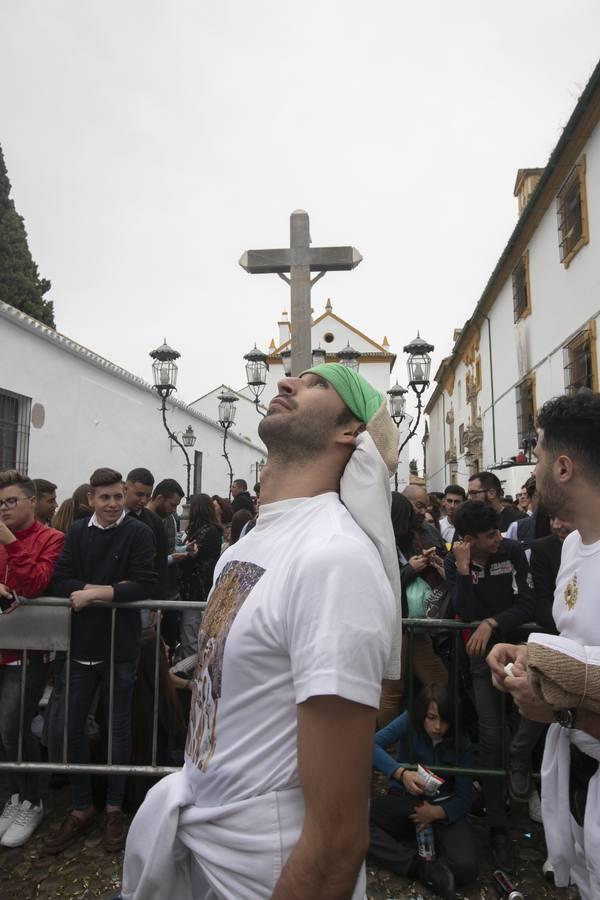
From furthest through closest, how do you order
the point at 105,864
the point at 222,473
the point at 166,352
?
1. the point at 222,473
2. the point at 166,352
3. the point at 105,864

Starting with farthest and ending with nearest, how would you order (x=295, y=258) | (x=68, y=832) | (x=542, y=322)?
(x=542, y=322) < (x=295, y=258) < (x=68, y=832)

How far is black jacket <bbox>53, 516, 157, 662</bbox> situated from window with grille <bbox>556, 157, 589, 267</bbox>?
10094mm

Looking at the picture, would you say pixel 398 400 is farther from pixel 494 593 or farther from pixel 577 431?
pixel 577 431

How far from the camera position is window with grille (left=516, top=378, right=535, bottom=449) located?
14.5 metres

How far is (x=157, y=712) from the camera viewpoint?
341cm

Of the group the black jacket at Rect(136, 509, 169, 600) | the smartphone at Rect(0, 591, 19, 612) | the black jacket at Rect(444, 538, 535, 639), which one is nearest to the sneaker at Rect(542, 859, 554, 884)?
the black jacket at Rect(444, 538, 535, 639)

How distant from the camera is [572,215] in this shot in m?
11.2

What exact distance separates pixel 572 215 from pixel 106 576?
11.3 metres

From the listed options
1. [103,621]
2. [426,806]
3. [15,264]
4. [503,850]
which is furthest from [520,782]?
[15,264]

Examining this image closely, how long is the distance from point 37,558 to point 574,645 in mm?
2993

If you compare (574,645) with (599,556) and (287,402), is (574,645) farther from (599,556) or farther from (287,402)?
(287,402)

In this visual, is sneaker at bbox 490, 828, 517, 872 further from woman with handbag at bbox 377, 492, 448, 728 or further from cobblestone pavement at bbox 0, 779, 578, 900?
woman with handbag at bbox 377, 492, 448, 728

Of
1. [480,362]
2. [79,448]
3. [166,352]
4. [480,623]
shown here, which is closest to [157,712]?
[480,623]

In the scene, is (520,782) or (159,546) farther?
(159,546)
